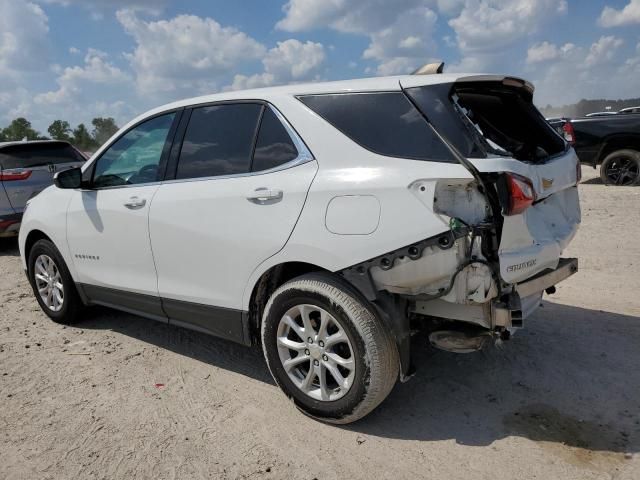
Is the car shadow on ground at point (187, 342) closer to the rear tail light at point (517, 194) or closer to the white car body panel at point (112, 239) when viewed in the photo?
the white car body panel at point (112, 239)

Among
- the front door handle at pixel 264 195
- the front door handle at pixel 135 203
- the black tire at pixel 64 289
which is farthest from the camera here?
the black tire at pixel 64 289

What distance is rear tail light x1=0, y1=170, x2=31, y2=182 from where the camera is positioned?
778 cm

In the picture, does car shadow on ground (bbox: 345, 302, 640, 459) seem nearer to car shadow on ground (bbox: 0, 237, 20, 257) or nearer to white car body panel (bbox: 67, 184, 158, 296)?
white car body panel (bbox: 67, 184, 158, 296)

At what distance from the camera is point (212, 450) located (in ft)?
9.69

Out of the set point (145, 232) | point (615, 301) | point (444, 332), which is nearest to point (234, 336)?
point (145, 232)

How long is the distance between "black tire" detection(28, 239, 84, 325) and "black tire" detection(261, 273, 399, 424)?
2.49 m

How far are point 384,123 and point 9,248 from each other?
7.98 m

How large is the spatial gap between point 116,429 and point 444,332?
6.62ft

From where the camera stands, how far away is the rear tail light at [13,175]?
25.5 ft

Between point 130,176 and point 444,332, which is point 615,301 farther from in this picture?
point 130,176

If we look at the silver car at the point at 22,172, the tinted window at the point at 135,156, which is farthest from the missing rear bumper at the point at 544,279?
the silver car at the point at 22,172

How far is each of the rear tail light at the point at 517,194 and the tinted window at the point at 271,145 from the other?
4.00ft

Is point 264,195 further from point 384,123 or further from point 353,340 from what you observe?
point 353,340

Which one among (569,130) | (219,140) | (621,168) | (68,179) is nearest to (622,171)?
(621,168)
